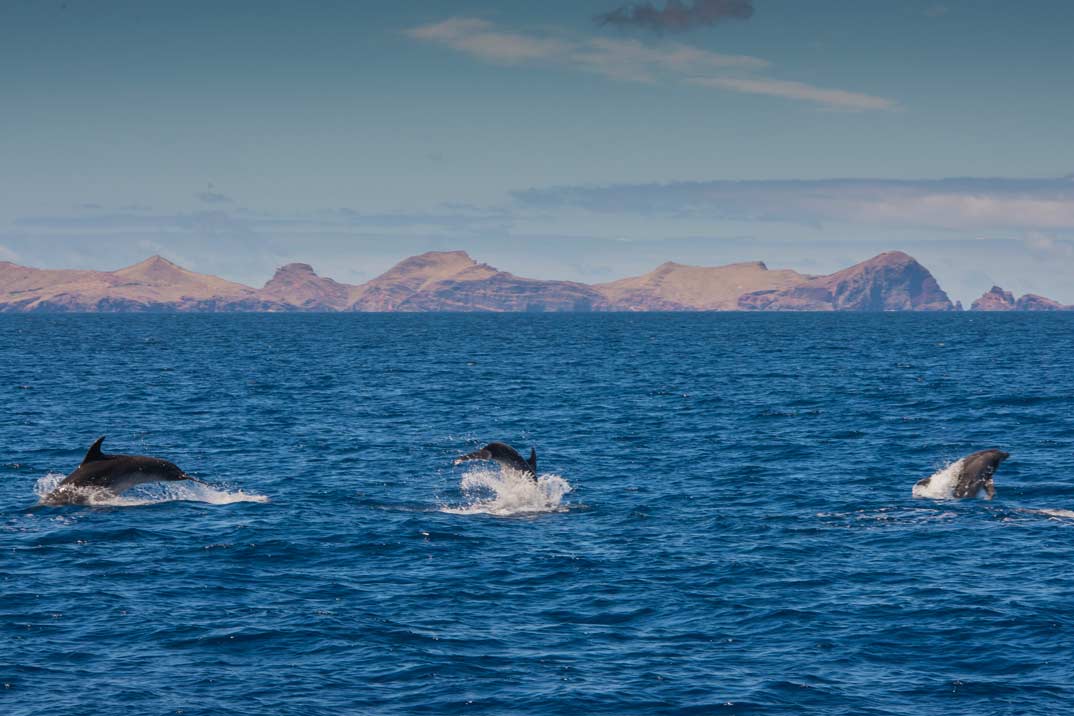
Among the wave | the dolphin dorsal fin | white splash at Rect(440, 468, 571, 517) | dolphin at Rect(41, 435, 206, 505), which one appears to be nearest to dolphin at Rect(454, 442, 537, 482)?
white splash at Rect(440, 468, 571, 517)

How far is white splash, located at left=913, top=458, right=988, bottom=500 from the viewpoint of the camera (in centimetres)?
3522

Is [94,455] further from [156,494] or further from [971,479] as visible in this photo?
[971,479]

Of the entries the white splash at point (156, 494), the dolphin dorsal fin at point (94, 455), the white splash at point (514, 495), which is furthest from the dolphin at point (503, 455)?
the dolphin dorsal fin at point (94, 455)

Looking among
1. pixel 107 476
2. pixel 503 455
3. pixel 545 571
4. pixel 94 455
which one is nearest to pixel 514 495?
pixel 503 455

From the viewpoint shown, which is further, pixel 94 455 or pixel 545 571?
pixel 94 455

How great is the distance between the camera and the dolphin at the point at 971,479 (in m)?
35.1

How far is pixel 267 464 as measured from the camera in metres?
43.0

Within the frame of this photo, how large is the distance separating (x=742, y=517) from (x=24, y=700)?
20.5m

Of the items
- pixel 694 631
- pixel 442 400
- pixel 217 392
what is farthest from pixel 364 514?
pixel 217 392

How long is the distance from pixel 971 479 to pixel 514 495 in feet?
47.1

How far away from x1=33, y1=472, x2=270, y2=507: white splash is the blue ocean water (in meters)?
0.17

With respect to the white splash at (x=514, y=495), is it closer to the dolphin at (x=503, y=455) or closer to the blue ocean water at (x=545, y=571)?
the blue ocean water at (x=545, y=571)

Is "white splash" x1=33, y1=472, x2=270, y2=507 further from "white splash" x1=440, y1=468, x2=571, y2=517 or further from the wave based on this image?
the wave

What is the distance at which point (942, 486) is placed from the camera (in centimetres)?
3569
